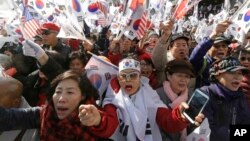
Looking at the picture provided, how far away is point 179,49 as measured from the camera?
13.6ft

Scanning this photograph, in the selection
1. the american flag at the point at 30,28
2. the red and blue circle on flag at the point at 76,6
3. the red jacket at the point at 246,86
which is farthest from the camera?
the red and blue circle on flag at the point at 76,6

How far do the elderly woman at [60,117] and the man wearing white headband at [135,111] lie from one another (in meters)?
0.23

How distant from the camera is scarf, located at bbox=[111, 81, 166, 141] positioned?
9.17 feet

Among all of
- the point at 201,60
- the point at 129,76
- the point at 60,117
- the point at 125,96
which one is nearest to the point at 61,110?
the point at 60,117

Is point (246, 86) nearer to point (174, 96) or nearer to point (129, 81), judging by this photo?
point (174, 96)

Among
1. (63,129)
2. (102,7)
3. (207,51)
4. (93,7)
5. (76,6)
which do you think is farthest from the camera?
(93,7)

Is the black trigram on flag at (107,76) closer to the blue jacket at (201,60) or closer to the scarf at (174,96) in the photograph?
the scarf at (174,96)

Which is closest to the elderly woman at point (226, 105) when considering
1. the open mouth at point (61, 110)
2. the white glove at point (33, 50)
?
the open mouth at point (61, 110)

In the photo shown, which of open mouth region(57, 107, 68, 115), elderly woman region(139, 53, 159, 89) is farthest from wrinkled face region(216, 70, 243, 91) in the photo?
open mouth region(57, 107, 68, 115)

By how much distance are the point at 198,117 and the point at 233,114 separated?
878 millimetres

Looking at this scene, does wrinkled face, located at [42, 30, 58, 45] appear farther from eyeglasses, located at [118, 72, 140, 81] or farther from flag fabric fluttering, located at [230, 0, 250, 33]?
flag fabric fluttering, located at [230, 0, 250, 33]

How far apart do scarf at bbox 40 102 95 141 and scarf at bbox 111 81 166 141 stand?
0.42m

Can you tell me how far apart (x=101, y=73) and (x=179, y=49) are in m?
1.14

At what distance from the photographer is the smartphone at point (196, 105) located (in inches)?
97.2
